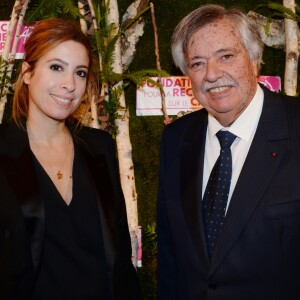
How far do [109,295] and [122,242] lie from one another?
0.27m

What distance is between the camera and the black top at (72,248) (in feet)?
6.77

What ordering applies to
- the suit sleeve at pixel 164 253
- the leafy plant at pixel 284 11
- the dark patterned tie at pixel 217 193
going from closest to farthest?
the dark patterned tie at pixel 217 193 → the suit sleeve at pixel 164 253 → the leafy plant at pixel 284 11

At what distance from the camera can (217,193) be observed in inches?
79.4

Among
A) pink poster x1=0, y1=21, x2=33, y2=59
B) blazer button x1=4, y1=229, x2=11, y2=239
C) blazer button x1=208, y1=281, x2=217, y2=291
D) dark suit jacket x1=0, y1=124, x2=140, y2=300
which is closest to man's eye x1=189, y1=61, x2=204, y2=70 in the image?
dark suit jacket x1=0, y1=124, x2=140, y2=300

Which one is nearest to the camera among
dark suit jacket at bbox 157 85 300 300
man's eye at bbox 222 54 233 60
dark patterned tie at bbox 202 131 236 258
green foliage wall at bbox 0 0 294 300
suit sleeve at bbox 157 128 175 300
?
dark suit jacket at bbox 157 85 300 300

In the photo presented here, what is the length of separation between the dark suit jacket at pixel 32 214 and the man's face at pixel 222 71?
0.63 metres

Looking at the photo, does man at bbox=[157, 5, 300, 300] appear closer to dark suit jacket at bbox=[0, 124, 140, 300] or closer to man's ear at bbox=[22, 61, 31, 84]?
dark suit jacket at bbox=[0, 124, 140, 300]

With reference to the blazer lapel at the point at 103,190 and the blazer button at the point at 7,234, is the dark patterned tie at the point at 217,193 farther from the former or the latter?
the blazer button at the point at 7,234

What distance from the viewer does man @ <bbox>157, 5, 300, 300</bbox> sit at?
6.14 ft

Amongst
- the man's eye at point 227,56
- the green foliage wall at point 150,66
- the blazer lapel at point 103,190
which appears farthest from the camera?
the green foliage wall at point 150,66

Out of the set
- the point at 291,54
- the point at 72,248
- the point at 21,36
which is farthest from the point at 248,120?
the point at 21,36

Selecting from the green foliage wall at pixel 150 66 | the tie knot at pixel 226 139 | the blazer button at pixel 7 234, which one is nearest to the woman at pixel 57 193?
the blazer button at pixel 7 234

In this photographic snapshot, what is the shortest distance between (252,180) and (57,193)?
35.1 inches

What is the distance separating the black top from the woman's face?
0.90 feet
